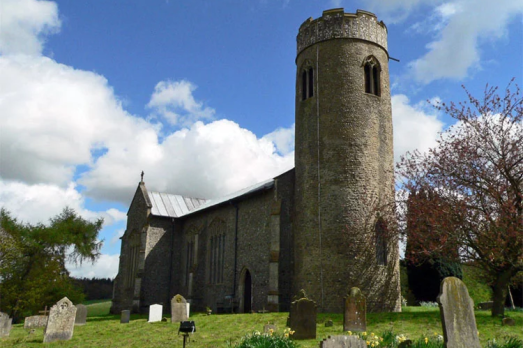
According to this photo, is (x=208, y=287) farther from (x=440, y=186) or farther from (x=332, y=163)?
(x=440, y=186)

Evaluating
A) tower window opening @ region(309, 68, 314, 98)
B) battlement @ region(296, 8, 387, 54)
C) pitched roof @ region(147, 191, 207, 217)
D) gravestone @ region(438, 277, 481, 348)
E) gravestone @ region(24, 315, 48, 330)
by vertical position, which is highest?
battlement @ region(296, 8, 387, 54)

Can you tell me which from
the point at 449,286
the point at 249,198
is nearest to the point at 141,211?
the point at 249,198

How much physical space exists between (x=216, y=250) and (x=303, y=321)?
665 inches

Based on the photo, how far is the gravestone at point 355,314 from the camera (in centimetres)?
1426

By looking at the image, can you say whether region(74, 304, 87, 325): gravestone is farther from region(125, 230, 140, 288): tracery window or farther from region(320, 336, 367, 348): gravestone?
region(320, 336, 367, 348): gravestone

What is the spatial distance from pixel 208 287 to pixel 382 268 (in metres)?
12.5

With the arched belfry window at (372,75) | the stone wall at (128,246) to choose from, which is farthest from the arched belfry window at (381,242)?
the stone wall at (128,246)

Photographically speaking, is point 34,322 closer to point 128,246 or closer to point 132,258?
point 132,258

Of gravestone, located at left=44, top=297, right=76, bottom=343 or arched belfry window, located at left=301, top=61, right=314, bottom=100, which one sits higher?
arched belfry window, located at left=301, top=61, right=314, bottom=100

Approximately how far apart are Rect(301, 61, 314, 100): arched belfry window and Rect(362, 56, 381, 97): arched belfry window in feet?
9.10

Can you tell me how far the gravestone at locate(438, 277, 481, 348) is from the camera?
8922 millimetres

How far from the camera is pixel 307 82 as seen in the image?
24391mm

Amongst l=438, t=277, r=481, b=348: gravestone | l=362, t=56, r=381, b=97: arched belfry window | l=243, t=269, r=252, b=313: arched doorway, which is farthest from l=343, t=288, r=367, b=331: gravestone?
l=362, t=56, r=381, b=97: arched belfry window

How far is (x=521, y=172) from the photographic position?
56.7 ft
